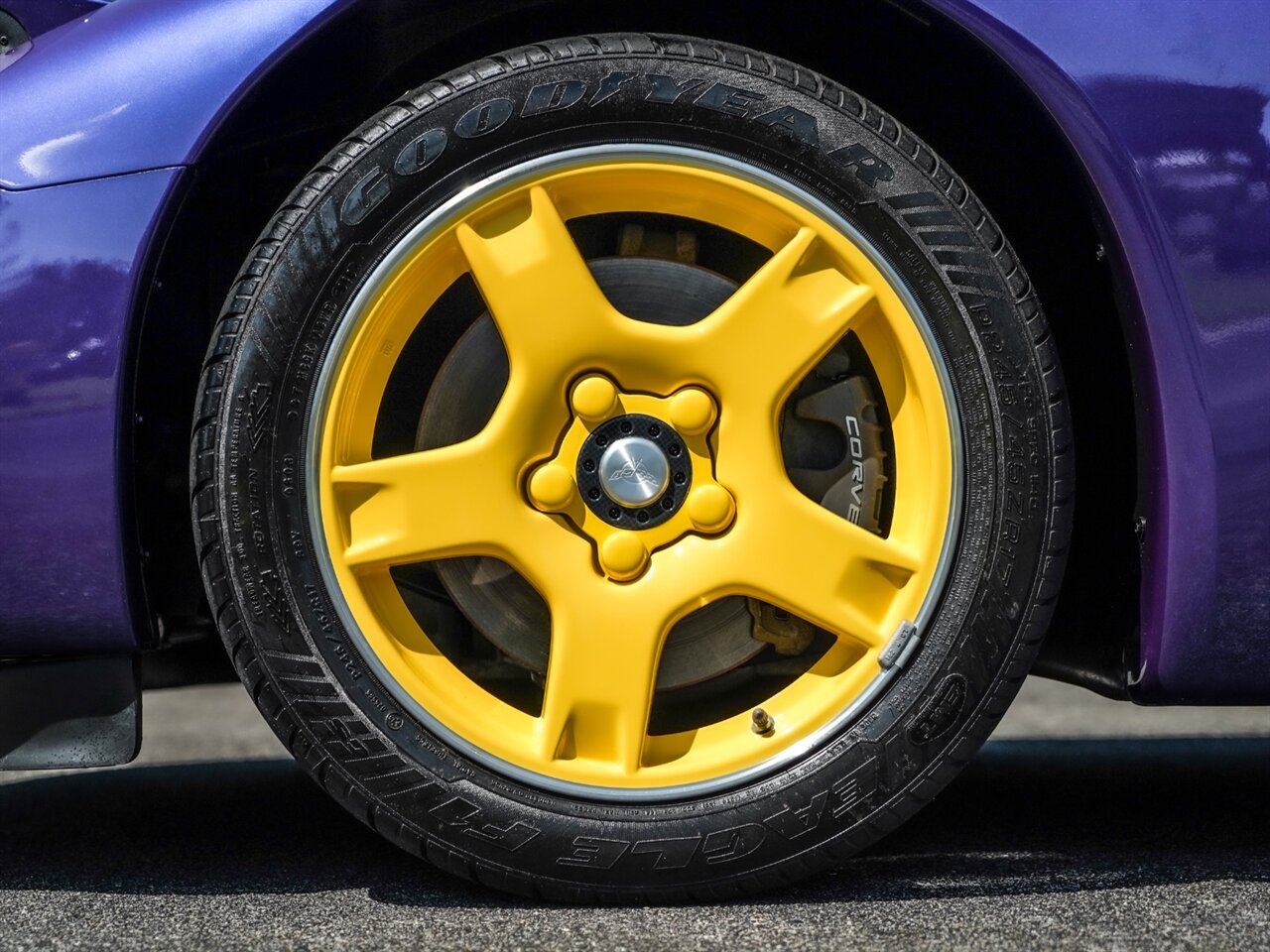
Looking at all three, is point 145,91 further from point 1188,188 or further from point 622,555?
point 1188,188

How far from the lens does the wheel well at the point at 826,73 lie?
1.54m

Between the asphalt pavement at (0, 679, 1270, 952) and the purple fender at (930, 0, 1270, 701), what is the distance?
0.42 meters

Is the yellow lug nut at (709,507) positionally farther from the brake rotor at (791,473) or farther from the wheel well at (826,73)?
the wheel well at (826,73)

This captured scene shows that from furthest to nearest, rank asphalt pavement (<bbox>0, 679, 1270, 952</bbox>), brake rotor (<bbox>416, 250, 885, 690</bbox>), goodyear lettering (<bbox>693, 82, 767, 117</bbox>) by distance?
brake rotor (<bbox>416, 250, 885, 690</bbox>) → goodyear lettering (<bbox>693, 82, 767, 117</bbox>) → asphalt pavement (<bbox>0, 679, 1270, 952</bbox>)

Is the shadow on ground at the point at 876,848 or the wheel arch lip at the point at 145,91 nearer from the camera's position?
the wheel arch lip at the point at 145,91

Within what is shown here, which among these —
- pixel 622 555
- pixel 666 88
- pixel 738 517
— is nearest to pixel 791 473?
pixel 738 517

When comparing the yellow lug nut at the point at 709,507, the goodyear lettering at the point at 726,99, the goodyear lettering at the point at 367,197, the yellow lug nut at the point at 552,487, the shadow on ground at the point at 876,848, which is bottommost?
the shadow on ground at the point at 876,848

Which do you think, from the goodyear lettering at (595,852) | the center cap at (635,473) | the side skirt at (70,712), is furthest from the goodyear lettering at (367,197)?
the goodyear lettering at (595,852)

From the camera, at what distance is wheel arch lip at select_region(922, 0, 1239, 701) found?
1432mm

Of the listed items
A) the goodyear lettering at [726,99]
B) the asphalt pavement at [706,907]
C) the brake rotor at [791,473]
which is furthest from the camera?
the brake rotor at [791,473]

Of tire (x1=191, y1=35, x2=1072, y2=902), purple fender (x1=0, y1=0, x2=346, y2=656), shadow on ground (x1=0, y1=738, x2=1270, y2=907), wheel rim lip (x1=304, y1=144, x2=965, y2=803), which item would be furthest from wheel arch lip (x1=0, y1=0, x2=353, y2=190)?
shadow on ground (x1=0, y1=738, x2=1270, y2=907)

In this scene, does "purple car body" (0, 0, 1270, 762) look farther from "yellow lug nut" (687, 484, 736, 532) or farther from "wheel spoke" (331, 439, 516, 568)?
"yellow lug nut" (687, 484, 736, 532)

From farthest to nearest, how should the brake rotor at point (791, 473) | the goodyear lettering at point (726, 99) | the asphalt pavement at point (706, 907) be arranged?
the brake rotor at point (791, 473) < the goodyear lettering at point (726, 99) < the asphalt pavement at point (706, 907)

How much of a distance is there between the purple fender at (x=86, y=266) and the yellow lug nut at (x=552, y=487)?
0.46 metres
